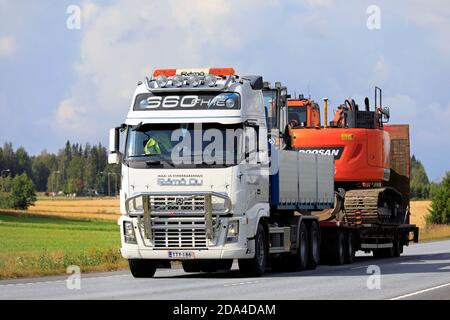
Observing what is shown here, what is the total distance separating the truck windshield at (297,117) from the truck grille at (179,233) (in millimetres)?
11271

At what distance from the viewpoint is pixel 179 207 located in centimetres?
2505

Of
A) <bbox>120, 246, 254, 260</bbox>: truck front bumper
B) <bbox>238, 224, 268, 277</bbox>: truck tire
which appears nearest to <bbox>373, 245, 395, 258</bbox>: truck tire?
<bbox>238, 224, 268, 277</bbox>: truck tire

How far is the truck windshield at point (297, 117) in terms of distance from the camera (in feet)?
117

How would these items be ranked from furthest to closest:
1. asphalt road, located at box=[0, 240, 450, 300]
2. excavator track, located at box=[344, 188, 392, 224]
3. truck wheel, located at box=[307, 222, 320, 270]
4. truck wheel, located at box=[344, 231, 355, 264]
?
excavator track, located at box=[344, 188, 392, 224] < truck wheel, located at box=[344, 231, 355, 264] < truck wheel, located at box=[307, 222, 320, 270] < asphalt road, located at box=[0, 240, 450, 300]

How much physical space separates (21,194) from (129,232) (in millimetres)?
130802

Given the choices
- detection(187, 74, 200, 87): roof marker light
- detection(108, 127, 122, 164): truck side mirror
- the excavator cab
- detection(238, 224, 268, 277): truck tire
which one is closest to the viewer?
detection(108, 127, 122, 164): truck side mirror

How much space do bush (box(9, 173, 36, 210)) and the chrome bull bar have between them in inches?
5119

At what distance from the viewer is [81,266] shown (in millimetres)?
30531

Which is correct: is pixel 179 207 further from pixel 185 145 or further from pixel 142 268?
pixel 142 268

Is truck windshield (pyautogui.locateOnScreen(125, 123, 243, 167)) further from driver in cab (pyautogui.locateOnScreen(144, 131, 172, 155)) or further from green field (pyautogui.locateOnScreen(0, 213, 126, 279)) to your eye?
green field (pyautogui.locateOnScreen(0, 213, 126, 279))

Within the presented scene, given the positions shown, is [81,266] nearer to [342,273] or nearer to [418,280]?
[342,273]

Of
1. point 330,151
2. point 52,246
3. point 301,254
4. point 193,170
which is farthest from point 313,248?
point 52,246

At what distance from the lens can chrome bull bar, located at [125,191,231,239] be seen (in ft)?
81.7
